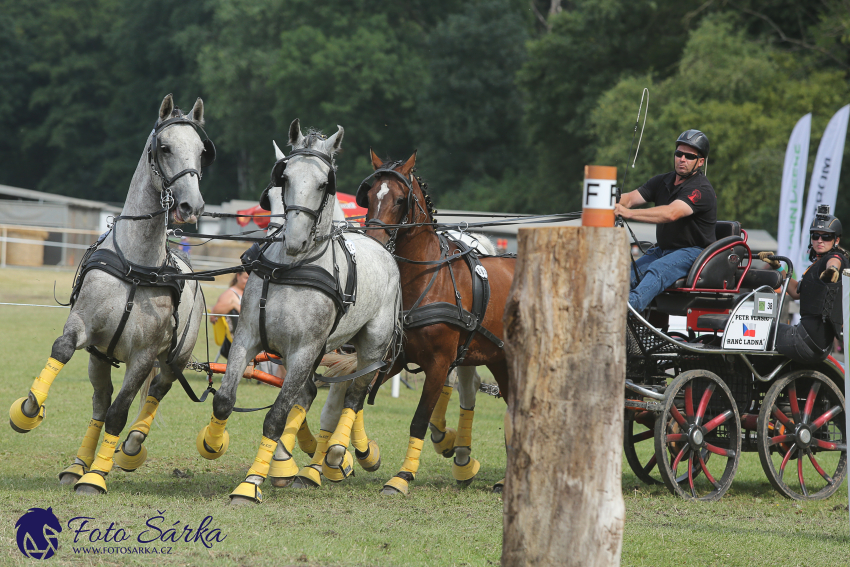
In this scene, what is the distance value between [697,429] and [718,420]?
0.75 ft

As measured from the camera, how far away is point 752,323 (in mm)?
7574

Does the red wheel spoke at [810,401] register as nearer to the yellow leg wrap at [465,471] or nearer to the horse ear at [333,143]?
the yellow leg wrap at [465,471]

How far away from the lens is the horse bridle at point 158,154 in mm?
5961

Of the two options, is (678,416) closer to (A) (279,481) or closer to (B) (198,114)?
(A) (279,481)

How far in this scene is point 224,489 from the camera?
670cm

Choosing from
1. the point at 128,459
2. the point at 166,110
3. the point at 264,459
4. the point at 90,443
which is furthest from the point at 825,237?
the point at 90,443

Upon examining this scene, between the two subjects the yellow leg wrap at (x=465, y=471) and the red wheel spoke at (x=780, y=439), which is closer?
the yellow leg wrap at (x=465, y=471)

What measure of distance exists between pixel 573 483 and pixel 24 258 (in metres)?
28.5

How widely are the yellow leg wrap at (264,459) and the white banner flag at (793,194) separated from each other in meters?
11.8

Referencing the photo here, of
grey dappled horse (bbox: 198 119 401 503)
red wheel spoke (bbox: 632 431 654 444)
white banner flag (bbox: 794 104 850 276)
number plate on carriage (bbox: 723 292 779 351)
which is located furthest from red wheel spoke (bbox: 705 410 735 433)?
white banner flag (bbox: 794 104 850 276)

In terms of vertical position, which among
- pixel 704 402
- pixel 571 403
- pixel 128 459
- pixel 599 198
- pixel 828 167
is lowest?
pixel 128 459

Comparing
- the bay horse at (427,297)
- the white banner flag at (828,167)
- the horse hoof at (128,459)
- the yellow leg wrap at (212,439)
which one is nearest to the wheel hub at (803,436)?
the bay horse at (427,297)

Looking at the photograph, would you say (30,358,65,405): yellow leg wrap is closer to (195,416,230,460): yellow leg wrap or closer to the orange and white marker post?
(195,416,230,460): yellow leg wrap

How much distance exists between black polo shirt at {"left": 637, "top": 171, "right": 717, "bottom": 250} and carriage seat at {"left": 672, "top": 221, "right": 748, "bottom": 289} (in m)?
0.16
